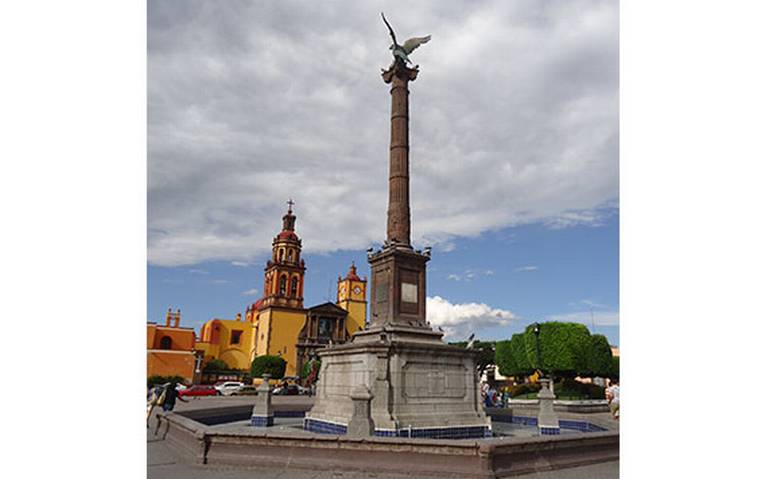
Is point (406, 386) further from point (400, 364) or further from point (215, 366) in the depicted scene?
point (215, 366)

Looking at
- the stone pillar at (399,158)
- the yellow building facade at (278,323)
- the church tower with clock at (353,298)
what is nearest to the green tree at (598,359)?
the stone pillar at (399,158)

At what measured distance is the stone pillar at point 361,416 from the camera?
939 cm

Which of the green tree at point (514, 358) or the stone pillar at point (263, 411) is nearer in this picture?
the stone pillar at point (263, 411)

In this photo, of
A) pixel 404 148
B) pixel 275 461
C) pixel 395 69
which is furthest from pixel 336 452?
pixel 395 69

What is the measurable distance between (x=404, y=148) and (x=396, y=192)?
1206 millimetres

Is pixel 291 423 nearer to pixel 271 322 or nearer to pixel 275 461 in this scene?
pixel 275 461

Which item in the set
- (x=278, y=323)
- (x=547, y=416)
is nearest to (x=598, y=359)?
(x=547, y=416)

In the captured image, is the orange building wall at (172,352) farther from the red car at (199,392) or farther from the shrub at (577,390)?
the shrub at (577,390)

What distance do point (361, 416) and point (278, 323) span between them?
40.8 meters

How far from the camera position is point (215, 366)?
48.1m

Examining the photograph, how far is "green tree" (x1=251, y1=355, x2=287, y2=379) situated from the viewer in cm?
4366

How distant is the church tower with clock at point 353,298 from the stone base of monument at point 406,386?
41.4 m

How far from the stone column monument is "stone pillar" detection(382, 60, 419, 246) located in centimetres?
3
